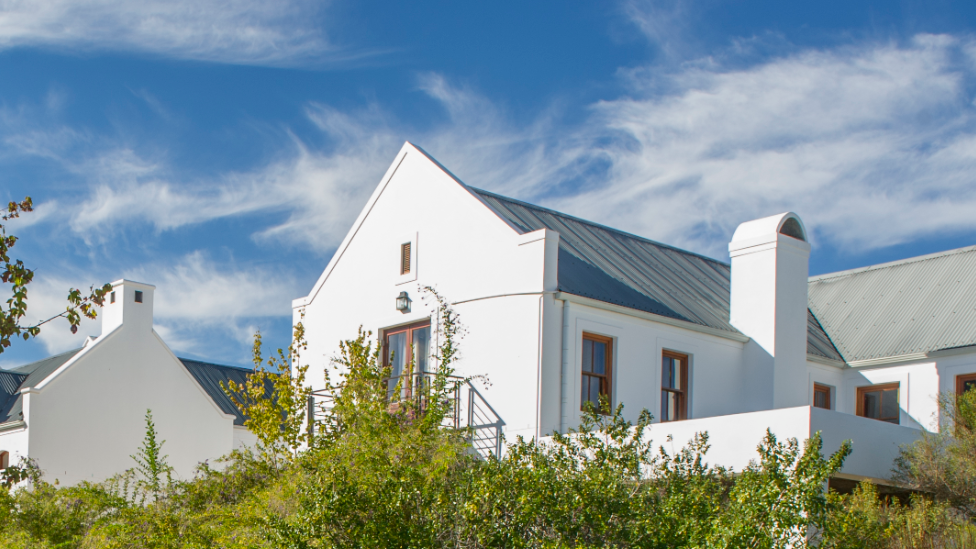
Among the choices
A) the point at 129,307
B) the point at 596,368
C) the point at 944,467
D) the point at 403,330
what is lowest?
the point at 944,467

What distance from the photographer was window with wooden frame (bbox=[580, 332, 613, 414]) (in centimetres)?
1609

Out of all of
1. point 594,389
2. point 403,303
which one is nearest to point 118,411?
point 403,303

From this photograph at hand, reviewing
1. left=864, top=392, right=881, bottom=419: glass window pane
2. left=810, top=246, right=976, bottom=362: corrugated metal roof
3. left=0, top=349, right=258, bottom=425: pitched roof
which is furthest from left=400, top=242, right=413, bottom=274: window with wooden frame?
left=0, top=349, right=258, bottom=425: pitched roof

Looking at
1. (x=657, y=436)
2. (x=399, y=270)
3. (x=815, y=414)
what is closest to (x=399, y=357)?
(x=399, y=270)

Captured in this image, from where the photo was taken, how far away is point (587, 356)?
16.1m

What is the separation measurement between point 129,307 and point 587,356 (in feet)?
54.0

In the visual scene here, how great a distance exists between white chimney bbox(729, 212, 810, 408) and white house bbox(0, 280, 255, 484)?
16.5 metres

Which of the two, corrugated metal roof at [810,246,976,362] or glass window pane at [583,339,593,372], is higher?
corrugated metal roof at [810,246,976,362]

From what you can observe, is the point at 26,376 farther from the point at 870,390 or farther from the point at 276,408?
the point at 870,390

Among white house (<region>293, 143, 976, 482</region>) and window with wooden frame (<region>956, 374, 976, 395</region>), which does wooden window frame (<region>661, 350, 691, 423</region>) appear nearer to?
white house (<region>293, 143, 976, 482</region>)

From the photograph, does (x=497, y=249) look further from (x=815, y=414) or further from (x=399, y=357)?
(x=815, y=414)

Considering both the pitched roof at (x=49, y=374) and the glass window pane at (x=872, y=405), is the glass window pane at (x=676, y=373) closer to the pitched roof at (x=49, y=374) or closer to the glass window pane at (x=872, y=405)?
the glass window pane at (x=872, y=405)

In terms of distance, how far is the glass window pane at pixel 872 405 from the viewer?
19.2 m

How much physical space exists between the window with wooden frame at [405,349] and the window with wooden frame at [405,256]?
3.82 feet
